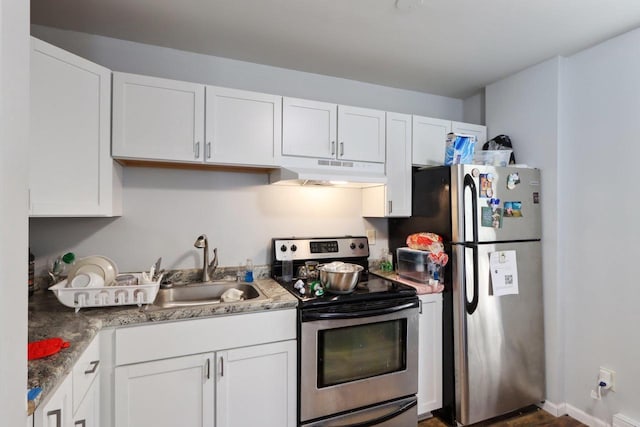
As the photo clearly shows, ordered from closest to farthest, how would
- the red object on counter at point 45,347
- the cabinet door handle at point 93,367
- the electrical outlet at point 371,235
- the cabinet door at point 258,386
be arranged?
the red object on counter at point 45,347
the cabinet door handle at point 93,367
the cabinet door at point 258,386
the electrical outlet at point 371,235

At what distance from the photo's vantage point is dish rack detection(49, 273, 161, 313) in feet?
4.96

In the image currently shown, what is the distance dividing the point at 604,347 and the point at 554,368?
0.35 meters

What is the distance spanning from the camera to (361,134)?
2.32 meters

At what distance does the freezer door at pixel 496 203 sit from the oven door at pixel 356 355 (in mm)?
621

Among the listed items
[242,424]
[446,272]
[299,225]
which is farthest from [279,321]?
[446,272]

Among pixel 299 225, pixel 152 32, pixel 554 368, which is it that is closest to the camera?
pixel 152 32

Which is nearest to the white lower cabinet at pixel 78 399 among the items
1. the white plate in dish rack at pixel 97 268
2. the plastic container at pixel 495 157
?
the white plate in dish rack at pixel 97 268

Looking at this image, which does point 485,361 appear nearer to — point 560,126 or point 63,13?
point 560,126

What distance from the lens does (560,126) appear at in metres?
2.28

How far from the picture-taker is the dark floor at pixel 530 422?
2.16 m

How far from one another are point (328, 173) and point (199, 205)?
0.91m

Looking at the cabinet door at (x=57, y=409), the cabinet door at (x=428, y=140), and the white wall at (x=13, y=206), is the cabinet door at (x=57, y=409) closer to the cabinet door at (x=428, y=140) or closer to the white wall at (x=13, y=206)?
the white wall at (x=13, y=206)

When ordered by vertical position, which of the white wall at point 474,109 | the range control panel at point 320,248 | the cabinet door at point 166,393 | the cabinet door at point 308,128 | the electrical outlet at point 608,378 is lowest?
the electrical outlet at point 608,378

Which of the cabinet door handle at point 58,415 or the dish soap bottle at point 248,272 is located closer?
the cabinet door handle at point 58,415
